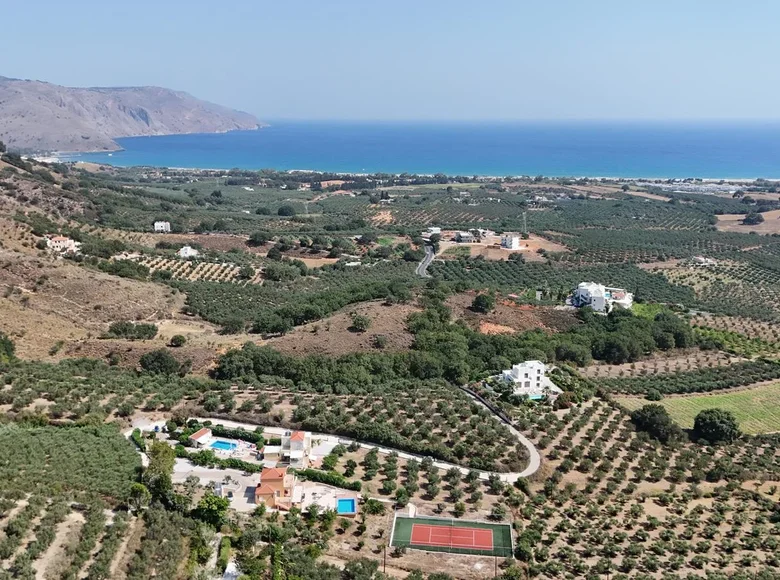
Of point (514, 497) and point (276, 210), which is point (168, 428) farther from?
point (276, 210)

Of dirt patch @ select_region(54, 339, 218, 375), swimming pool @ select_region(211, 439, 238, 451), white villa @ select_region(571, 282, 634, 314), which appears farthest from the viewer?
white villa @ select_region(571, 282, 634, 314)

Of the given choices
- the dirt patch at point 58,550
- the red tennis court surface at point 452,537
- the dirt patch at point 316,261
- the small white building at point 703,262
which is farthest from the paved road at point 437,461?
the small white building at point 703,262

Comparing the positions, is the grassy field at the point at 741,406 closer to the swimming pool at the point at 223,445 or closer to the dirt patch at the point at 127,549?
the swimming pool at the point at 223,445

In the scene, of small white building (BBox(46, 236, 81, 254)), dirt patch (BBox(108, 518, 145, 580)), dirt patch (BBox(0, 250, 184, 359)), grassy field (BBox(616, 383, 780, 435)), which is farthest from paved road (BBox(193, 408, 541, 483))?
small white building (BBox(46, 236, 81, 254))

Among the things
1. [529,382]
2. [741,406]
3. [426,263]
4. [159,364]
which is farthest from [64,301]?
[741,406]

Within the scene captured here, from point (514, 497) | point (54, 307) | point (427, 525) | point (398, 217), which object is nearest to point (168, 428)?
point (427, 525)

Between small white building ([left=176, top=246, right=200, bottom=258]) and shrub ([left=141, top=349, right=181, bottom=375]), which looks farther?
small white building ([left=176, top=246, right=200, bottom=258])

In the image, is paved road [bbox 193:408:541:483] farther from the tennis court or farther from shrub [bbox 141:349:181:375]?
shrub [bbox 141:349:181:375]

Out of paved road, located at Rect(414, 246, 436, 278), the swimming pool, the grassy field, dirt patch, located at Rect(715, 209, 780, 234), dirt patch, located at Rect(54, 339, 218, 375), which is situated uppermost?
dirt patch, located at Rect(715, 209, 780, 234)
